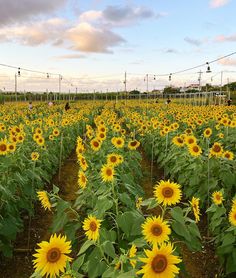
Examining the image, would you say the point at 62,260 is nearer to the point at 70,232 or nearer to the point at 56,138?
the point at 70,232

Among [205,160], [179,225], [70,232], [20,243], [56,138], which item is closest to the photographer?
[179,225]

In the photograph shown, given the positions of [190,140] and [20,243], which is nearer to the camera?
[20,243]

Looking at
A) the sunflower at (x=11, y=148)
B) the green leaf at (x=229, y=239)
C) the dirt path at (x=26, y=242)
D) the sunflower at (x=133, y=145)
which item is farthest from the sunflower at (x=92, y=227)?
the sunflower at (x=133, y=145)

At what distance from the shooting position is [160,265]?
1.60 meters

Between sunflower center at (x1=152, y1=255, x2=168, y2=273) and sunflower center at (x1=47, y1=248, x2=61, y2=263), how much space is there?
0.44m

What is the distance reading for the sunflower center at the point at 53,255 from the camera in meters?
1.71

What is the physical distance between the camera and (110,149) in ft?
19.5

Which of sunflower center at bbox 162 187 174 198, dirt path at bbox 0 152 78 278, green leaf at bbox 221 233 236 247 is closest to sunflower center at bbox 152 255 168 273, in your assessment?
sunflower center at bbox 162 187 174 198

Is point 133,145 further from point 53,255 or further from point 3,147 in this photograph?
point 53,255

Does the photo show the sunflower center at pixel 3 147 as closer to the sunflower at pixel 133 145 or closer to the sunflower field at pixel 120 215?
the sunflower field at pixel 120 215

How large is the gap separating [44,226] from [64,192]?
6.19 feet

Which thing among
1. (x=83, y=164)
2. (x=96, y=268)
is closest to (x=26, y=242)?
(x=83, y=164)

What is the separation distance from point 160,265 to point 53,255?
0.50 meters

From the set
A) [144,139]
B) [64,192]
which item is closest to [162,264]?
[64,192]
